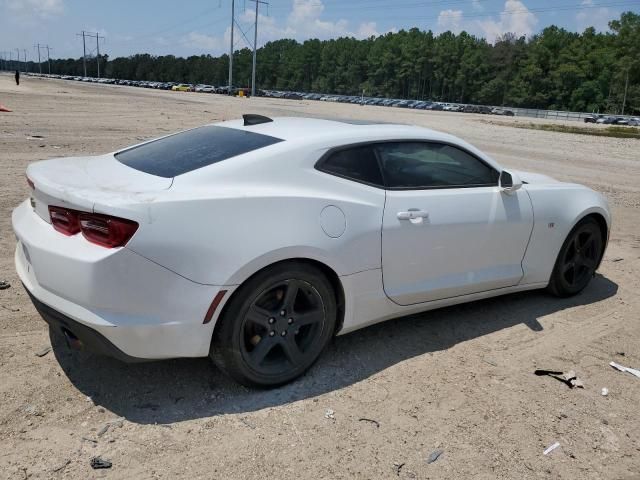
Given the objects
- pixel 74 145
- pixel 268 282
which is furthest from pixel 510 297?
pixel 74 145

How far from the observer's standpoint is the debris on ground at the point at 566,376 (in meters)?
3.74

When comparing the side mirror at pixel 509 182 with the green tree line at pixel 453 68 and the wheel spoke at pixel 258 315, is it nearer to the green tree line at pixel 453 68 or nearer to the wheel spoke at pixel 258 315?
the wheel spoke at pixel 258 315

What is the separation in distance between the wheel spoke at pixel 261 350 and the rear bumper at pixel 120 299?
0.30 meters

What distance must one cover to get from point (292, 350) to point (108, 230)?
1266 mm

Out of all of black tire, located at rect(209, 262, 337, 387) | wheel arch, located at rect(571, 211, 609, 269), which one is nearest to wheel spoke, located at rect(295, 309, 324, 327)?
black tire, located at rect(209, 262, 337, 387)

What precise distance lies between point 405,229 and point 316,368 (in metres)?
1.06

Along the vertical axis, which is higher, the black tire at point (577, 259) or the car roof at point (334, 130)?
the car roof at point (334, 130)

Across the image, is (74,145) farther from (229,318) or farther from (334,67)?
(334,67)

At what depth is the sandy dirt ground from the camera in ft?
9.26

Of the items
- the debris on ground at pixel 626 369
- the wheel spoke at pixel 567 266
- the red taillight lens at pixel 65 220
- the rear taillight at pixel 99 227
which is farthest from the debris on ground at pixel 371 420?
the wheel spoke at pixel 567 266

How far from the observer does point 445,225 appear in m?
3.94

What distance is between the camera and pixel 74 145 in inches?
519

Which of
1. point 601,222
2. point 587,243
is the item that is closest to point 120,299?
point 587,243

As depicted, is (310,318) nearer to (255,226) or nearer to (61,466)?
(255,226)
